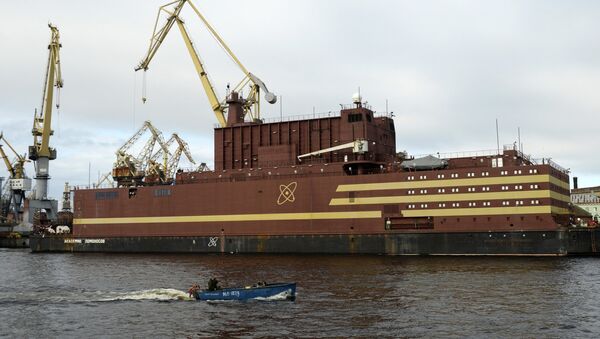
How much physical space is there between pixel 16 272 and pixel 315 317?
40.8 meters

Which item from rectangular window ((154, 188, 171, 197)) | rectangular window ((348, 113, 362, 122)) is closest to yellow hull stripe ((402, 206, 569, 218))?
rectangular window ((348, 113, 362, 122))

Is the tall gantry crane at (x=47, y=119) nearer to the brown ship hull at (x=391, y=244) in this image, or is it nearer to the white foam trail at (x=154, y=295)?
the brown ship hull at (x=391, y=244)

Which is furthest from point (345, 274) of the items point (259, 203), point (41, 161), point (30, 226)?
point (30, 226)

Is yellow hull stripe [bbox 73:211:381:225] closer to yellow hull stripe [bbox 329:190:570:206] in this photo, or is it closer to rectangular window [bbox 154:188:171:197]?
yellow hull stripe [bbox 329:190:570:206]

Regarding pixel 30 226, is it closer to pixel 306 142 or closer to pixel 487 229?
pixel 306 142

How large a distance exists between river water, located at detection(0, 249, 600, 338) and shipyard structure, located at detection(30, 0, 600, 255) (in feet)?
21.9

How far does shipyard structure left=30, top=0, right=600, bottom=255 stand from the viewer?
60125 millimetres

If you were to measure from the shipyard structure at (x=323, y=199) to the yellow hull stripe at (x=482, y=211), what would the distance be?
0.38 feet

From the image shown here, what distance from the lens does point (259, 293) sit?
34.6 m

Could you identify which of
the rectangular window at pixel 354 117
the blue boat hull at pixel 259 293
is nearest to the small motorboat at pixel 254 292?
the blue boat hull at pixel 259 293

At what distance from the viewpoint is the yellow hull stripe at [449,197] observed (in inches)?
2331

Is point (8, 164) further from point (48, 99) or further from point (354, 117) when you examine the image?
point (354, 117)

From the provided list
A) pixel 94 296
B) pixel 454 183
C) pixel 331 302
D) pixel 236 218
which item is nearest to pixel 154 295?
pixel 94 296

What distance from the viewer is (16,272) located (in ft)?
185
